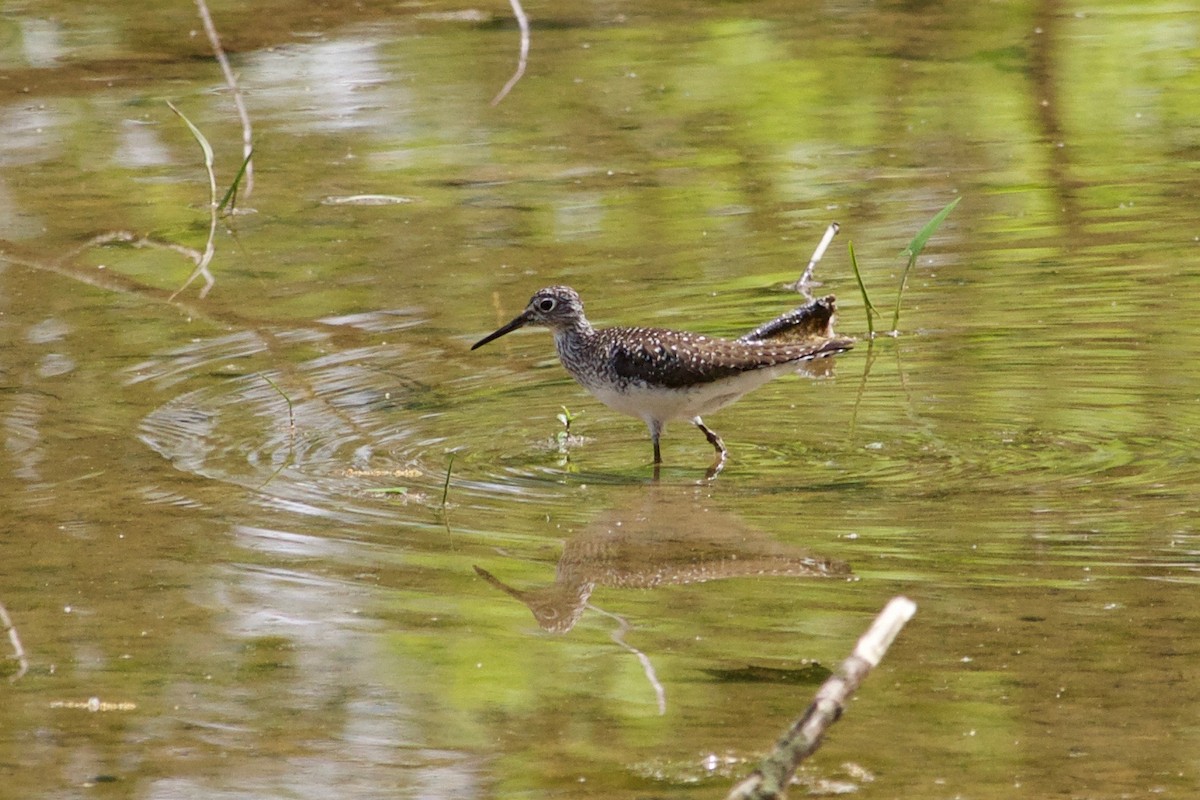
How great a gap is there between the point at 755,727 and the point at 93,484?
3464 millimetres

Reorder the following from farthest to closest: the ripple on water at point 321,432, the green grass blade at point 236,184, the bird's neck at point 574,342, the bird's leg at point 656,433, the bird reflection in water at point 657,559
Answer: the bird's neck at point 574,342, the bird's leg at point 656,433, the ripple on water at point 321,432, the green grass blade at point 236,184, the bird reflection in water at point 657,559

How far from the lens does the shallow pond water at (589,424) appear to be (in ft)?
17.5

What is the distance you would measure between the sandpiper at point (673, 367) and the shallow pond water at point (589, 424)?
9.4 inches

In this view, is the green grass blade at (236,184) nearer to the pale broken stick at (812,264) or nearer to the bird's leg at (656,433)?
the bird's leg at (656,433)

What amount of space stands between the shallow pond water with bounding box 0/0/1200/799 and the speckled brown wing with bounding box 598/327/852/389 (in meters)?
0.39

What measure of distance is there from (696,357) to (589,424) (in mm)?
1028

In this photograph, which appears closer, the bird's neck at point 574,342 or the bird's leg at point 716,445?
the bird's leg at point 716,445

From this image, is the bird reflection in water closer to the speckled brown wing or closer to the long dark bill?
the speckled brown wing

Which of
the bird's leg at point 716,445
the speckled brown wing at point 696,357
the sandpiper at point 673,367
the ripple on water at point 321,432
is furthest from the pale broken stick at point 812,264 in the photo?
the ripple on water at point 321,432

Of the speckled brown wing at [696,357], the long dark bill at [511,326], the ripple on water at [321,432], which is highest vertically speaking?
the speckled brown wing at [696,357]

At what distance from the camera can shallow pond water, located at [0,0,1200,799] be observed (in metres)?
5.32

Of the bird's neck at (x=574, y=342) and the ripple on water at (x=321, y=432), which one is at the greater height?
the bird's neck at (x=574, y=342)

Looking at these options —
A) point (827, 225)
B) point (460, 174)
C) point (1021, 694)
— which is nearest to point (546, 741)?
point (1021, 694)

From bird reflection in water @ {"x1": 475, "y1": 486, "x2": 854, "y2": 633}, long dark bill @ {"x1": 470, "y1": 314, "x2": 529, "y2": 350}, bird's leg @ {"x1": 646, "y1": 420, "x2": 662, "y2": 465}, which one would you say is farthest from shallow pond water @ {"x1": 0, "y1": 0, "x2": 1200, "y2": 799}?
long dark bill @ {"x1": 470, "y1": 314, "x2": 529, "y2": 350}
